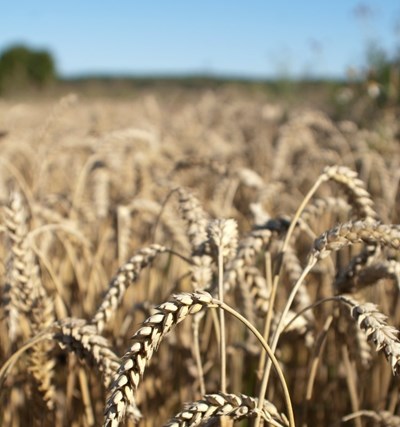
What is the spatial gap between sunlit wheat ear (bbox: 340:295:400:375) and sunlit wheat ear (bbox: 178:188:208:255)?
0.42 meters

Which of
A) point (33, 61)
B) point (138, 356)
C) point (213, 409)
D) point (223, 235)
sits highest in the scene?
point (33, 61)

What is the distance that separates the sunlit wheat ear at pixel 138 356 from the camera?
0.88 m

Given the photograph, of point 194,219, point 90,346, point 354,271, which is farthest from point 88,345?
point 354,271

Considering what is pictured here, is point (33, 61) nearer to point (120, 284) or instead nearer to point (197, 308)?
point (120, 284)

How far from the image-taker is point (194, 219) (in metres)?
1.48

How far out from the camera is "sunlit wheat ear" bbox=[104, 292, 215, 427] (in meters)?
0.88

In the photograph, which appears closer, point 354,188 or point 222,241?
point 222,241

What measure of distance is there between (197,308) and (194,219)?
0.54 meters

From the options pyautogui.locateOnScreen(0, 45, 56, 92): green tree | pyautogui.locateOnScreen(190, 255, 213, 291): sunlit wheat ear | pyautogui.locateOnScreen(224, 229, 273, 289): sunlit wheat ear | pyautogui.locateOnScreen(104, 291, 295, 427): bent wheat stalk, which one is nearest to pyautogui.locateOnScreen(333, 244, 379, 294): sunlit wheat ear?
pyautogui.locateOnScreen(224, 229, 273, 289): sunlit wheat ear

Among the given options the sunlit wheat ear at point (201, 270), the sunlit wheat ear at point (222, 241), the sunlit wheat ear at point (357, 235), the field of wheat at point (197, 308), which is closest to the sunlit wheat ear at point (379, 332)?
the field of wheat at point (197, 308)

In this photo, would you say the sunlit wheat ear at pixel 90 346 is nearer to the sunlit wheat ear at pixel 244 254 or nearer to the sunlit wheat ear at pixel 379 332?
the sunlit wheat ear at pixel 244 254

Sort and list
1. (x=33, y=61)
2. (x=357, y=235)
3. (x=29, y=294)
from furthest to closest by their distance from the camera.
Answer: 1. (x=33, y=61)
2. (x=29, y=294)
3. (x=357, y=235)

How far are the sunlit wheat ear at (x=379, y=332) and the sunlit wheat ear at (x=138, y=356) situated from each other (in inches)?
11.2

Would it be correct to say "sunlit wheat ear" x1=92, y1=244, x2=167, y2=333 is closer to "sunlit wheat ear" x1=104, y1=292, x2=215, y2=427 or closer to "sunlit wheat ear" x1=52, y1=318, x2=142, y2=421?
"sunlit wheat ear" x1=52, y1=318, x2=142, y2=421
